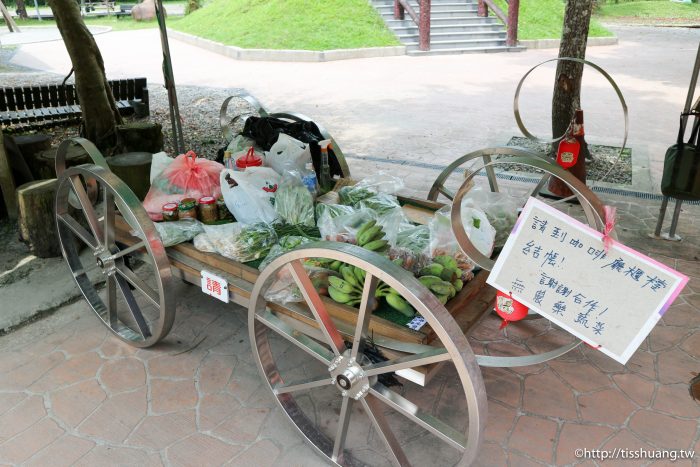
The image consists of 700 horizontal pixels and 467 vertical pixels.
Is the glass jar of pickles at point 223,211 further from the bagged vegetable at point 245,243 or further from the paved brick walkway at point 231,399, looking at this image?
the paved brick walkway at point 231,399

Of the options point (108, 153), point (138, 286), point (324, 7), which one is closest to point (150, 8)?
point (324, 7)

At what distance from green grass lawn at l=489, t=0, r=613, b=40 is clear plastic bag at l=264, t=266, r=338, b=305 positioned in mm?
14560

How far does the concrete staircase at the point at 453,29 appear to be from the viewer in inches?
566

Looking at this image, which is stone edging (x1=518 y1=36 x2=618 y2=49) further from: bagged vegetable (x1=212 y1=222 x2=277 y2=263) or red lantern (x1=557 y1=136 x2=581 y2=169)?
bagged vegetable (x1=212 y1=222 x2=277 y2=263)

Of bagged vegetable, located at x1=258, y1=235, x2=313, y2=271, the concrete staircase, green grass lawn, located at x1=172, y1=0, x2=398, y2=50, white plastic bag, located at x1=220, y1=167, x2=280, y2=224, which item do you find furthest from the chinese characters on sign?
the concrete staircase

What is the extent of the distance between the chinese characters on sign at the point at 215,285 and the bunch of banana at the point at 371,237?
0.68m

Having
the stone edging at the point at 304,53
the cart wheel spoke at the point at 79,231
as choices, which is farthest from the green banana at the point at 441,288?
the stone edging at the point at 304,53

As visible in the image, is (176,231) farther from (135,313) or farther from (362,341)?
(362,341)

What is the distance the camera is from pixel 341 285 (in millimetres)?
2352

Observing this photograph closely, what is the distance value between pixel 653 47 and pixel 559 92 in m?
11.5

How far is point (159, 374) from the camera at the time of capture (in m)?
2.85

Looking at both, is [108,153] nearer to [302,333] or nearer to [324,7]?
[302,333]

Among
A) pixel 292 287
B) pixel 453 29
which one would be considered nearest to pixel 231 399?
pixel 292 287

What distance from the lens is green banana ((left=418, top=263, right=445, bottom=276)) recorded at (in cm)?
240
